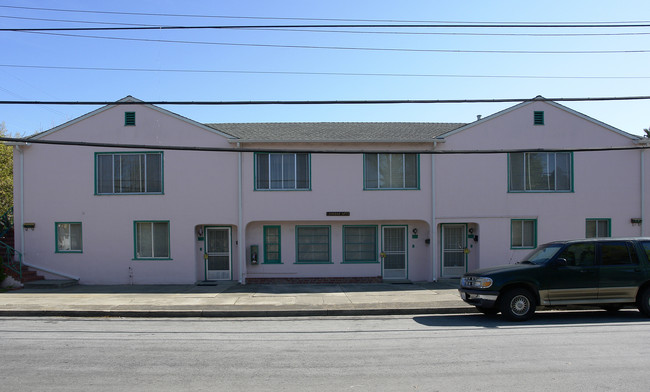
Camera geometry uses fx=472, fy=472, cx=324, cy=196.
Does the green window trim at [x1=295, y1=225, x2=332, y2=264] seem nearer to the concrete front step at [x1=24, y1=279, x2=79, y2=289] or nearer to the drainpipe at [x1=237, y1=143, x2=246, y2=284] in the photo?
the drainpipe at [x1=237, y1=143, x2=246, y2=284]

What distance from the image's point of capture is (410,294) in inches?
542

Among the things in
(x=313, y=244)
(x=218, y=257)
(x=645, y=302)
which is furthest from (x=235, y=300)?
(x=645, y=302)

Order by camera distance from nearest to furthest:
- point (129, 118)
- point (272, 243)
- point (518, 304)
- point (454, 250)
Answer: point (518, 304), point (129, 118), point (272, 243), point (454, 250)

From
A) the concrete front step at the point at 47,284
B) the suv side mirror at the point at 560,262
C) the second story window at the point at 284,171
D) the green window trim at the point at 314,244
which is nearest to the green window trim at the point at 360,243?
the green window trim at the point at 314,244

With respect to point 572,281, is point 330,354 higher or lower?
lower

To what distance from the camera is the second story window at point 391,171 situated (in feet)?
55.0

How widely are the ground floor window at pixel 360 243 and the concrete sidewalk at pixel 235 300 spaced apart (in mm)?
1300

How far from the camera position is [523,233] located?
17.0 m

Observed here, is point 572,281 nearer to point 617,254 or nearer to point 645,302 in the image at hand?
point 617,254

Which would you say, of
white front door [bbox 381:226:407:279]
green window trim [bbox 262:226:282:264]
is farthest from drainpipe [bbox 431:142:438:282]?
green window trim [bbox 262:226:282:264]

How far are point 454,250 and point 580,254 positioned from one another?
22.6ft

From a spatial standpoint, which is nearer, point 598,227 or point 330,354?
point 330,354

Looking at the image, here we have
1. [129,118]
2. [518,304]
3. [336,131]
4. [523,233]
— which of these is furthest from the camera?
[336,131]

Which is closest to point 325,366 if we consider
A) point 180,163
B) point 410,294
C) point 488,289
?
point 488,289
